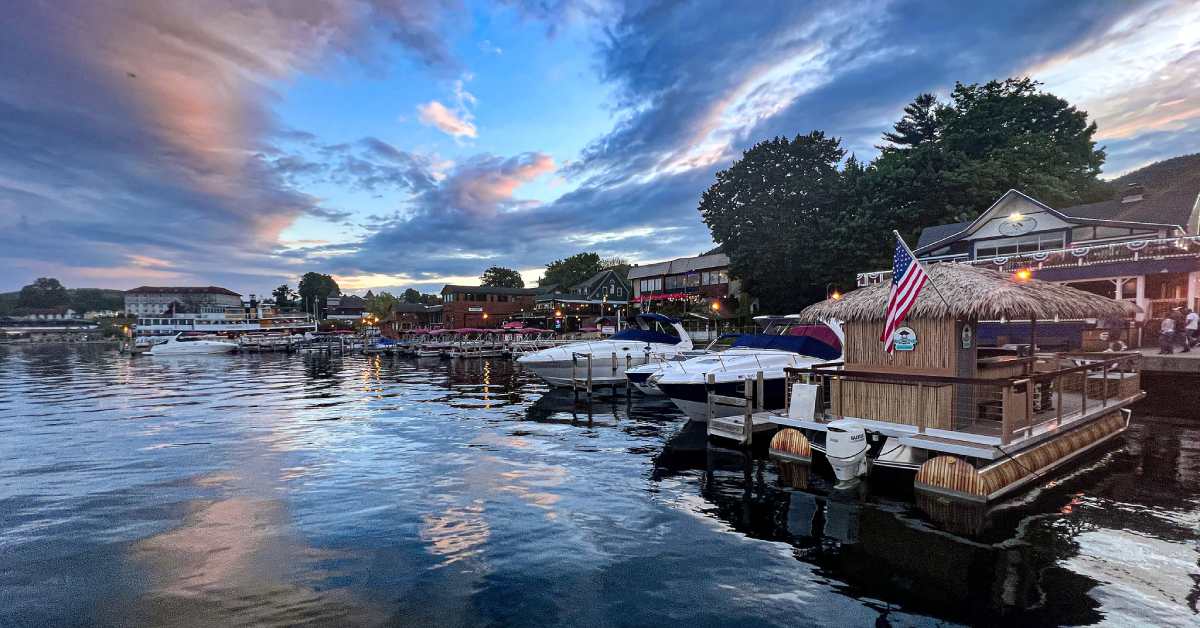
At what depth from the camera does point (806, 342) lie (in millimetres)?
18062

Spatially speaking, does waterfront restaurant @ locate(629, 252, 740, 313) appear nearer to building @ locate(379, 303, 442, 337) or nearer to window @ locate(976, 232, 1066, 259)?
window @ locate(976, 232, 1066, 259)

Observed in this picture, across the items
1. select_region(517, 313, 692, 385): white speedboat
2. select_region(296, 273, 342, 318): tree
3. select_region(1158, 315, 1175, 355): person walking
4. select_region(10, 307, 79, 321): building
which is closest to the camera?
select_region(1158, 315, 1175, 355): person walking

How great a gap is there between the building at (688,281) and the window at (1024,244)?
2467 cm

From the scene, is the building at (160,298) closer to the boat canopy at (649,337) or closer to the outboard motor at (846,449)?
the boat canopy at (649,337)

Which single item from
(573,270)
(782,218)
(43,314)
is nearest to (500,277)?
(573,270)

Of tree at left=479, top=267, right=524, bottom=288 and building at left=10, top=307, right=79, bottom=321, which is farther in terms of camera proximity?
building at left=10, top=307, right=79, bottom=321

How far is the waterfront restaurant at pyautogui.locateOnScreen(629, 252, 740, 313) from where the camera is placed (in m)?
59.3

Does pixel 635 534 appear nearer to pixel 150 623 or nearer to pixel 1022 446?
pixel 150 623

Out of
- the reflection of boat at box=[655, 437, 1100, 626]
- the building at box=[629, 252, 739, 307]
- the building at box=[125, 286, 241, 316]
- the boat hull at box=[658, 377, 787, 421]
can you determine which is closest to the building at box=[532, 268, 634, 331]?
the building at box=[629, 252, 739, 307]

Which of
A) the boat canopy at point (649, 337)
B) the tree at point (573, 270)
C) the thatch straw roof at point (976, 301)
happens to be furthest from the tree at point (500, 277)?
the thatch straw roof at point (976, 301)

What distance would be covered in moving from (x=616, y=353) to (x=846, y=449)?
17518 mm

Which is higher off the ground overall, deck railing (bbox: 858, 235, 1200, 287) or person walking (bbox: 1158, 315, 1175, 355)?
deck railing (bbox: 858, 235, 1200, 287)

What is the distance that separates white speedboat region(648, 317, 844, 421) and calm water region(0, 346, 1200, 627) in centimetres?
167

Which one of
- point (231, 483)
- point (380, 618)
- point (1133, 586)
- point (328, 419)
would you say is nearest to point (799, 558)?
point (1133, 586)
